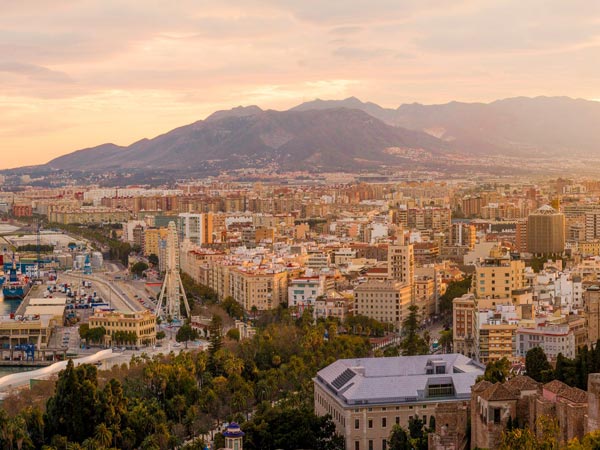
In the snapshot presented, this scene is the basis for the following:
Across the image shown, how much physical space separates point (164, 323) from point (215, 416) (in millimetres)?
15509

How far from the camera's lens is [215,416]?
20.6 meters

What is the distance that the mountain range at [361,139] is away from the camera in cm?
14938

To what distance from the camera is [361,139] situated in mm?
153750

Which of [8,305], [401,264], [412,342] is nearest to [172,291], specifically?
[401,264]

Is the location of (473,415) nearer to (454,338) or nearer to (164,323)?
(454,338)

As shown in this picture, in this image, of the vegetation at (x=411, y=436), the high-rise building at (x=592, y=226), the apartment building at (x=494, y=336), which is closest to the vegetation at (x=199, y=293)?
the apartment building at (x=494, y=336)

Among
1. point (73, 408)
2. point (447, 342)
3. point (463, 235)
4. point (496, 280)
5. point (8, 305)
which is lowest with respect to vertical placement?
point (8, 305)

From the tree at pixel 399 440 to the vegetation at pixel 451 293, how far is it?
1610cm

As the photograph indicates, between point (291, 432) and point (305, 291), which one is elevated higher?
point (291, 432)

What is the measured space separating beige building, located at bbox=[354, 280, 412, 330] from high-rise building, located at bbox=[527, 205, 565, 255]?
17.3m

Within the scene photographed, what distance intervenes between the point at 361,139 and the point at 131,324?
123 metres

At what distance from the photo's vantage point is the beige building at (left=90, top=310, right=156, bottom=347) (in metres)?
32.1

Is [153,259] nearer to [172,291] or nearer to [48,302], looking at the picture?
[48,302]

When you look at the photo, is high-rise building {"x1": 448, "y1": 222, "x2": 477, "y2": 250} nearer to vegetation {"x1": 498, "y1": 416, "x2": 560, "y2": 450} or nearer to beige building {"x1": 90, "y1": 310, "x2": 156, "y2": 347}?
beige building {"x1": 90, "y1": 310, "x2": 156, "y2": 347}
